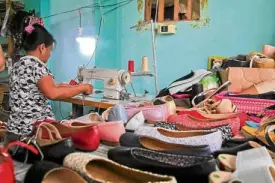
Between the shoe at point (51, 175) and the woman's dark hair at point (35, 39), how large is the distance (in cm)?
137

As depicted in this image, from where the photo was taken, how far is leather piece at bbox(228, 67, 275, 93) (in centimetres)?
171

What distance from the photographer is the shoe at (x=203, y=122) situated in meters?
1.14

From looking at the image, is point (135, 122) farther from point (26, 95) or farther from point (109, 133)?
point (26, 95)

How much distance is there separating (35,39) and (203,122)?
1.22 metres

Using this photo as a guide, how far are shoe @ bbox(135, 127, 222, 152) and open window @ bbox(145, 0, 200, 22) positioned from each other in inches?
94.8

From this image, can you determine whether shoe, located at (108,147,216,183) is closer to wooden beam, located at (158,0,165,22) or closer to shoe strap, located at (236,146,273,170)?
shoe strap, located at (236,146,273,170)

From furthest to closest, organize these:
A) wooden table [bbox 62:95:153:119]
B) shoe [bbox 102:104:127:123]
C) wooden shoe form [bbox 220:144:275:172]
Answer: wooden table [bbox 62:95:153:119], shoe [bbox 102:104:127:123], wooden shoe form [bbox 220:144:275:172]

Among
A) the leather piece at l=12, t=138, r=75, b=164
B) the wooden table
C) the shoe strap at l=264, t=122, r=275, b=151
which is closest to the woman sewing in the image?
the wooden table

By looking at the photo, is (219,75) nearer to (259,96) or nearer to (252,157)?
(259,96)

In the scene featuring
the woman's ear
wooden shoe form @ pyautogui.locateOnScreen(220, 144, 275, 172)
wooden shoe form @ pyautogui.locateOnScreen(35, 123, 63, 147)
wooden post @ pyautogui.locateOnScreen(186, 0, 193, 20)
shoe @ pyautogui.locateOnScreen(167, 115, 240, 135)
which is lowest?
wooden shoe form @ pyautogui.locateOnScreen(220, 144, 275, 172)

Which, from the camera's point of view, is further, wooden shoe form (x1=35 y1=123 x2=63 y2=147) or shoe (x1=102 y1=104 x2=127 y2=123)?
shoe (x1=102 y1=104 x2=127 y2=123)

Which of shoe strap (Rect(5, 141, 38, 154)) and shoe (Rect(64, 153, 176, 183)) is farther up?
shoe strap (Rect(5, 141, 38, 154))

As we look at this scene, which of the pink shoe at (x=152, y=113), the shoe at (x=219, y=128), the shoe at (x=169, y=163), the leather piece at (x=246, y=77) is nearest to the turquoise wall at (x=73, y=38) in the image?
the leather piece at (x=246, y=77)

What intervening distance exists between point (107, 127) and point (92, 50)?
9.69ft
